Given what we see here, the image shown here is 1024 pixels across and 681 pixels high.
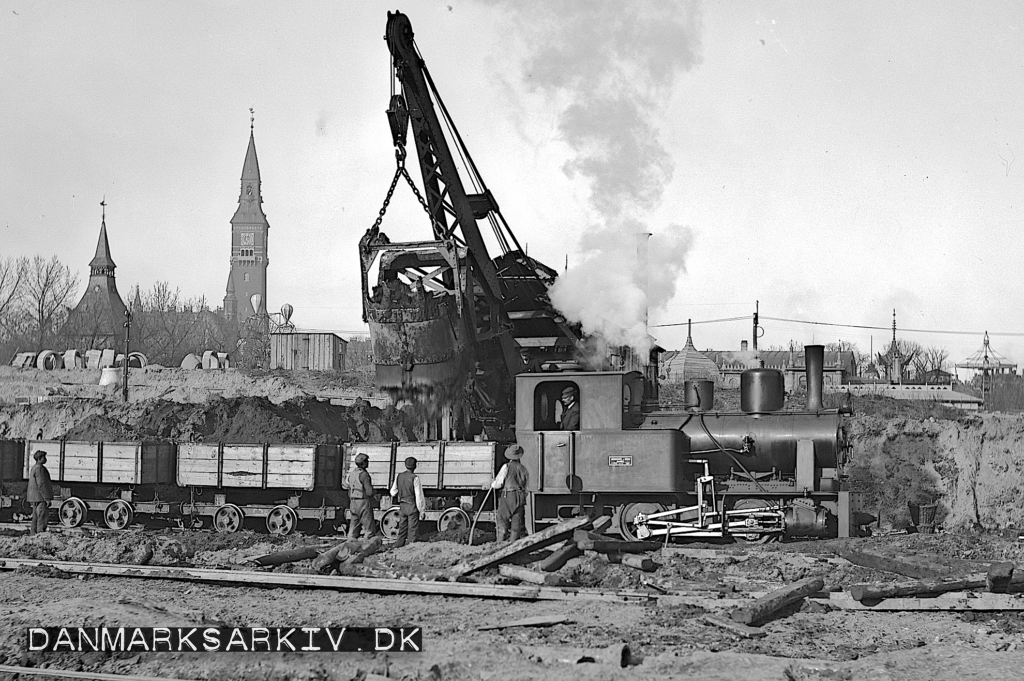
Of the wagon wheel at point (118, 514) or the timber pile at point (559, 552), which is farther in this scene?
the wagon wheel at point (118, 514)

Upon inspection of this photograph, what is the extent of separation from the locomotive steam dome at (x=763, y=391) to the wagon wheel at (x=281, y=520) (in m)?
7.16

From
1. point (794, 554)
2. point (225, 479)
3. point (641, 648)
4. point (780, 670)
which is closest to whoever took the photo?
point (780, 670)

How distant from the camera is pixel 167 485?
52.8ft

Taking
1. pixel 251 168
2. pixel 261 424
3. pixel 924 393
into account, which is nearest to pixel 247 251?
pixel 251 168

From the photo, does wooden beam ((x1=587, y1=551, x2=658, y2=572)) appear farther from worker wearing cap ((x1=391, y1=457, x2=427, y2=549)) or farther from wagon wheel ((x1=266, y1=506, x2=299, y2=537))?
wagon wheel ((x1=266, y1=506, x2=299, y2=537))

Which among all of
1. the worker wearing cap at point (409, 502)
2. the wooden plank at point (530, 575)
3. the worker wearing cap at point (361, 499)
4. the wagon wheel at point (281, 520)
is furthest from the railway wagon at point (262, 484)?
the wooden plank at point (530, 575)

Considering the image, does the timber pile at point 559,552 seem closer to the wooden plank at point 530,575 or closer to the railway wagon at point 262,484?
the wooden plank at point 530,575

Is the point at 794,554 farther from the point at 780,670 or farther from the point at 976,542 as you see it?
the point at 780,670

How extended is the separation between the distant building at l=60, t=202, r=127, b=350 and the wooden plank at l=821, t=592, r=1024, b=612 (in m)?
43.9

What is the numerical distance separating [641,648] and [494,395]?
9831mm

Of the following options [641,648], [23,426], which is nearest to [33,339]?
[23,426]

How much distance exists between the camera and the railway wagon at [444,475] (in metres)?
14.5

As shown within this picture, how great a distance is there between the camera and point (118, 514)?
52.0ft

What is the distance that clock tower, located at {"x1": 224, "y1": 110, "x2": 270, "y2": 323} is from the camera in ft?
379
